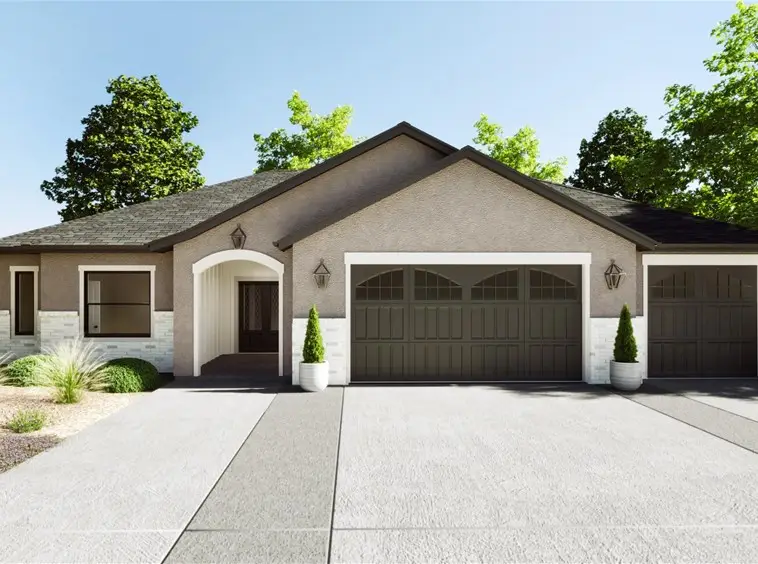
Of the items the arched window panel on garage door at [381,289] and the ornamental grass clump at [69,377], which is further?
the arched window panel on garage door at [381,289]

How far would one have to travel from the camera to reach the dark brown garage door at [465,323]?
10.8 metres

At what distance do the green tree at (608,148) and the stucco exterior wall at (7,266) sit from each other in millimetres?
32160

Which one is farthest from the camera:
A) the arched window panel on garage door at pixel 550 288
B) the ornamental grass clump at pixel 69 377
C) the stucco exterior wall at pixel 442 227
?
the arched window panel on garage door at pixel 550 288

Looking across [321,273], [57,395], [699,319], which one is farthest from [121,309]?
[699,319]

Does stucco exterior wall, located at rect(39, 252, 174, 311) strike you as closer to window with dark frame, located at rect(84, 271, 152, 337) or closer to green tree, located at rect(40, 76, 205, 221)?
window with dark frame, located at rect(84, 271, 152, 337)

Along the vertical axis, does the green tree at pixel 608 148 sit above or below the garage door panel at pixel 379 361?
above

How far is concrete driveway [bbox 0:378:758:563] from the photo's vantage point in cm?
386

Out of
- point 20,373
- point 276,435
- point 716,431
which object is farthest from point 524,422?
point 20,373

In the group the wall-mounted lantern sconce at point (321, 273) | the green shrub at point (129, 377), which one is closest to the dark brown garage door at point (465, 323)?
the wall-mounted lantern sconce at point (321, 273)

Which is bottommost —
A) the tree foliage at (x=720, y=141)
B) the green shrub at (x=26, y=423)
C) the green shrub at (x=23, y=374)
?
the green shrub at (x=26, y=423)

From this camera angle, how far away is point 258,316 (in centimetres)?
1680

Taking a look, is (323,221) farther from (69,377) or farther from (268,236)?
(69,377)

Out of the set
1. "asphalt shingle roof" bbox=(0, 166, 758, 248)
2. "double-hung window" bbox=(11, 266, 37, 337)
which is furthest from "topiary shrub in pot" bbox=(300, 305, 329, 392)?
"double-hung window" bbox=(11, 266, 37, 337)

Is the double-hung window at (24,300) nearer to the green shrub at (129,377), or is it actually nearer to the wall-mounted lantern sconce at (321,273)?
the green shrub at (129,377)
